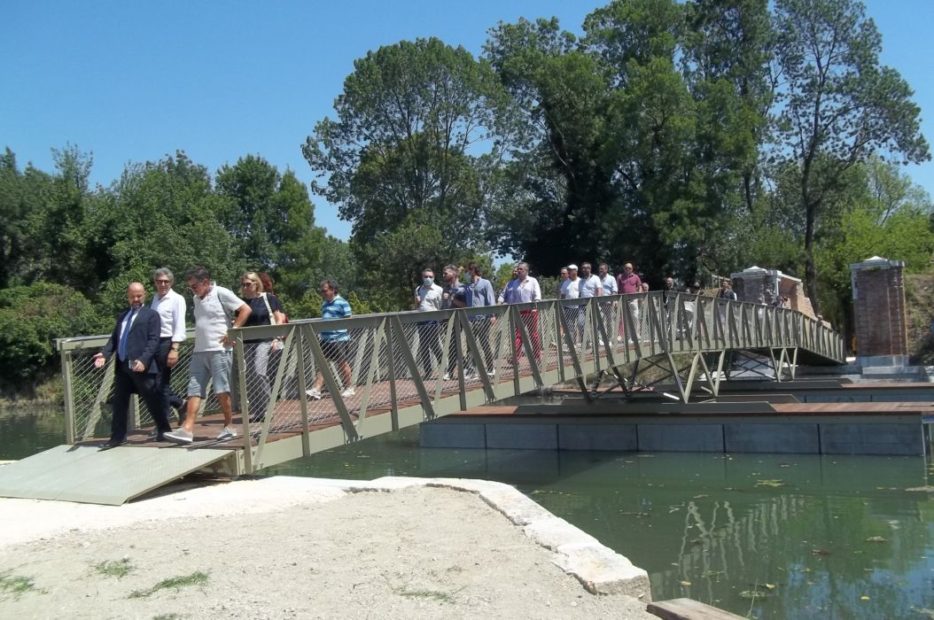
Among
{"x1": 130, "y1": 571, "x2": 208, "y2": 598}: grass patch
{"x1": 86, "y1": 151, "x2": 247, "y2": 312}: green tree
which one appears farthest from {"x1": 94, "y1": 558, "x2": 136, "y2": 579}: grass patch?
{"x1": 86, "y1": 151, "x2": 247, "y2": 312}: green tree

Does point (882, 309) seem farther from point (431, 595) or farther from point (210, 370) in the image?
point (431, 595)

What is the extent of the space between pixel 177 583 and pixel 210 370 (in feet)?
10.4

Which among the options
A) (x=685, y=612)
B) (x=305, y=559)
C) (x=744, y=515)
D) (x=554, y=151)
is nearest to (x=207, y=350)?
(x=305, y=559)

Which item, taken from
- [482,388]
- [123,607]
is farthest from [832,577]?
[123,607]

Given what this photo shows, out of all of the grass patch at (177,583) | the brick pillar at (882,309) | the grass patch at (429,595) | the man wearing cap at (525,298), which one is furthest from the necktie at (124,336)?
the brick pillar at (882,309)

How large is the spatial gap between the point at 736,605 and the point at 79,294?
3381 cm

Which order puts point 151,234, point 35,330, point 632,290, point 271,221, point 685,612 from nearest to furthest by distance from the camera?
point 685,612, point 632,290, point 35,330, point 151,234, point 271,221

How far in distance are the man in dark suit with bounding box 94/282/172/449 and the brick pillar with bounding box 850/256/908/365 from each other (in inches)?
941

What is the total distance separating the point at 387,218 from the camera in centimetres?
4278

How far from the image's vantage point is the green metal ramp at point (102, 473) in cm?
706

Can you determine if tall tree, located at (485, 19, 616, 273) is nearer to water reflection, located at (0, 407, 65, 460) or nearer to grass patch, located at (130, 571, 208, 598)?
water reflection, located at (0, 407, 65, 460)

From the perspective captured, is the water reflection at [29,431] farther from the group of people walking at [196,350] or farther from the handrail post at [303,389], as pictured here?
the handrail post at [303,389]

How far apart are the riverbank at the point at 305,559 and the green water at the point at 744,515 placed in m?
2.15

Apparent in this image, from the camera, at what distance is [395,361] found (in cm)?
947
